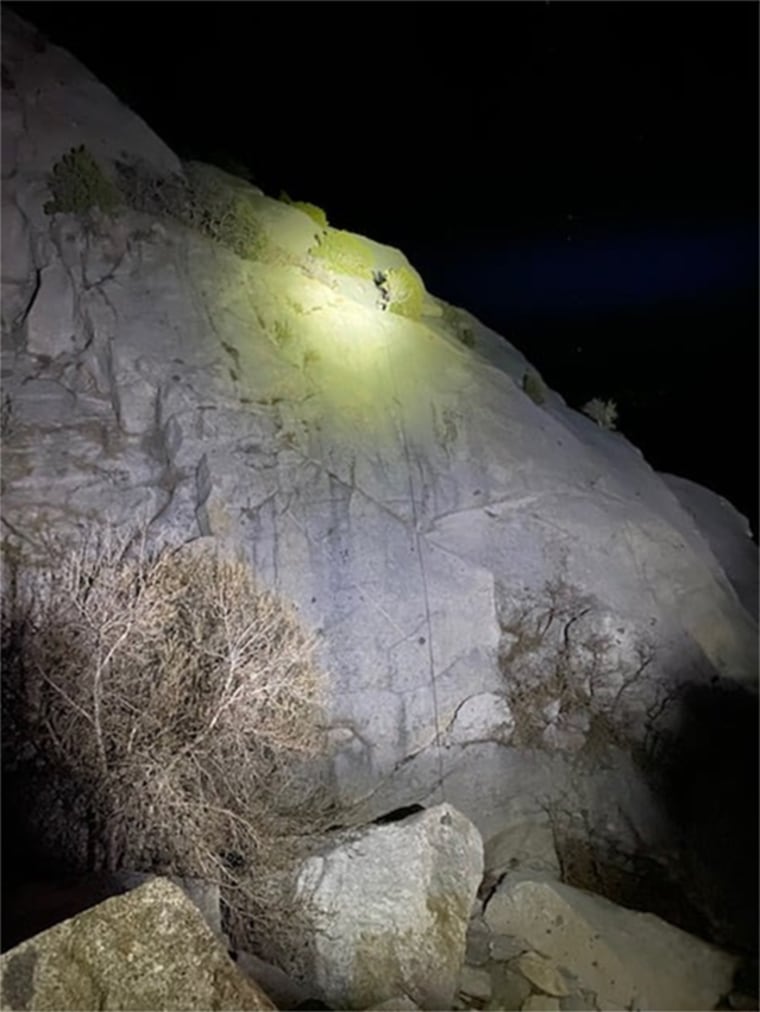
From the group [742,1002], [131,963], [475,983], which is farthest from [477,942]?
[131,963]

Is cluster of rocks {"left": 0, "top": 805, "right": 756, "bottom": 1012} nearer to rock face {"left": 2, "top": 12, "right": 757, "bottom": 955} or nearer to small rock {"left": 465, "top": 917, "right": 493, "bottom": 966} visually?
small rock {"left": 465, "top": 917, "right": 493, "bottom": 966}

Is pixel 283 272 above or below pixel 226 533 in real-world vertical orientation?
above

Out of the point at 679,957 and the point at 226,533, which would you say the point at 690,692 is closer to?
the point at 679,957

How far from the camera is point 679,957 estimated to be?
334 inches

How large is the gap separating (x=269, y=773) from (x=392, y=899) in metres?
1.97

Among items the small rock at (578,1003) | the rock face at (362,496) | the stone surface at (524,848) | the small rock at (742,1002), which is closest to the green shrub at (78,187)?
the rock face at (362,496)

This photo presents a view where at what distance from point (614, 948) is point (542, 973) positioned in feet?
3.40

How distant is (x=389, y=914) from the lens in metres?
7.57

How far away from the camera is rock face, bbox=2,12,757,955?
11164 millimetres

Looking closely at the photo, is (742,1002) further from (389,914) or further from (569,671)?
(569,671)

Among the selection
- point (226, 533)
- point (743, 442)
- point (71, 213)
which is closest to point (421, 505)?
point (226, 533)

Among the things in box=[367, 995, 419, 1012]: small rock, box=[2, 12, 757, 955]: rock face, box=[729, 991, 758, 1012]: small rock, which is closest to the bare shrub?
box=[367, 995, 419, 1012]: small rock

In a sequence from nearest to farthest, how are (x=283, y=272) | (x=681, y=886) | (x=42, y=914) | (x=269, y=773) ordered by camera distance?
(x=42, y=914) → (x=269, y=773) → (x=681, y=886) → (x=283, y=272)

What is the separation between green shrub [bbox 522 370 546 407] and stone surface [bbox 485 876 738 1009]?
10.1 metres
